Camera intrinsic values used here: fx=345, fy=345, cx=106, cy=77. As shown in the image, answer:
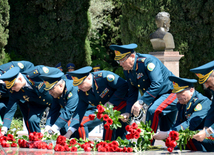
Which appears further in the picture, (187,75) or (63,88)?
(187,75)

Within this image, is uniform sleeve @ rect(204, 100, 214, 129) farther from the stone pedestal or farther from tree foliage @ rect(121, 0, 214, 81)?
tree foliage @ rect(121, 0, 214, 81)

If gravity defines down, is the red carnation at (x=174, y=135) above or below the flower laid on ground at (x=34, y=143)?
above

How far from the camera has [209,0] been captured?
13.4m

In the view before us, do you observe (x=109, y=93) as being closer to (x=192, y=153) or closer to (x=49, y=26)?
(x=192, y=153)

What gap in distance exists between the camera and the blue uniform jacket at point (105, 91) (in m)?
5.71

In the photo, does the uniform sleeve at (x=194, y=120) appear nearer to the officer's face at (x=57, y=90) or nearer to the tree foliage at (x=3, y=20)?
the officer's face at (x=57, y=90)

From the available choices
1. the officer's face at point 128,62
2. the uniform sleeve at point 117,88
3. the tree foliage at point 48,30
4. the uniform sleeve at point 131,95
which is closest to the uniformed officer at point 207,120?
the officer's face at point 128,62

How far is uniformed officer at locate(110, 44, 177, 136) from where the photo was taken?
5.20 metres

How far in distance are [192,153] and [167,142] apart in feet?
1.12

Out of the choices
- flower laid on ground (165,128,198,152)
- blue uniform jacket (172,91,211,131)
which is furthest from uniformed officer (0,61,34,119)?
flower laid on ground (165,128,198,152)

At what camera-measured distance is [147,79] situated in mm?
5473

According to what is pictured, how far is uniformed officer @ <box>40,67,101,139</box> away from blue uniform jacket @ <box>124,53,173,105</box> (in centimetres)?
102

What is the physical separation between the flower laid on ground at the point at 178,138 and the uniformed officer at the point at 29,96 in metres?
3.10

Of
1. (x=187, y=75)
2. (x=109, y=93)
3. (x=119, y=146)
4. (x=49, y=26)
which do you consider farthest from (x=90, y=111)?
(x=49, y=26)
